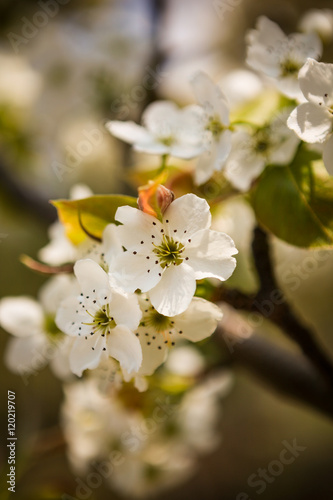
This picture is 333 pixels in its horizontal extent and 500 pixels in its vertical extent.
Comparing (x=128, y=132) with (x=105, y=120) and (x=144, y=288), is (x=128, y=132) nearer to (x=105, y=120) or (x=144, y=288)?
(x=144, y=288)

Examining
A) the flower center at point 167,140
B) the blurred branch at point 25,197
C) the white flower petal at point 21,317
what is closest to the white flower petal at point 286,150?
the flower center at point 167,140

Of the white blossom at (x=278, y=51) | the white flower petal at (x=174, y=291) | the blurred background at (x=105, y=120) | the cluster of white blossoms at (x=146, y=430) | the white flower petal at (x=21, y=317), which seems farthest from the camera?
the blurred background at (x=105, y=120)

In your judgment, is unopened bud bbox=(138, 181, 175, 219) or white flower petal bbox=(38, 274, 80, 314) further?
white flower petal bbox=(38, 274, 80, 314)

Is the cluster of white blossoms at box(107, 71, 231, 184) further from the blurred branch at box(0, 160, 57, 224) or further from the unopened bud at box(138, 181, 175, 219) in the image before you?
the blurred branch at box(0, 160, 57, 224)

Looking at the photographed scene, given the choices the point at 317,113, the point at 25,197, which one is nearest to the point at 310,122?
the point at 317,113

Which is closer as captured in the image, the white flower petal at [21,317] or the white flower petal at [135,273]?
the white flower petal at [135,273]

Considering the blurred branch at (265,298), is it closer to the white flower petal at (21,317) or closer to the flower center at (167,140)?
the flower center at (167,140)

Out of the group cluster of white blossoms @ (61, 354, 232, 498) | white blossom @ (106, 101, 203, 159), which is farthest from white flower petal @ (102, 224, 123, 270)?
cluster of white blossoms @ (61, 354, 232, 498)
